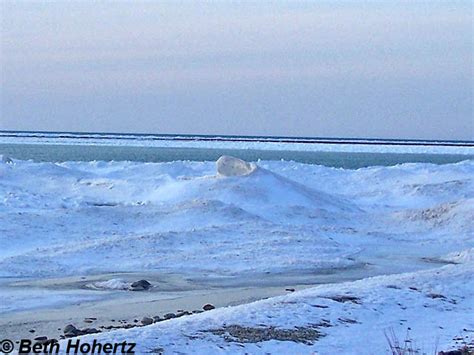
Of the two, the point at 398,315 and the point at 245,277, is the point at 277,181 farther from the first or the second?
the point at 398,315

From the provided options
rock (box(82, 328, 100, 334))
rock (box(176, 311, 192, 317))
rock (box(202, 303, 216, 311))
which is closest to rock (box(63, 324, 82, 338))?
rock (box(82, 328, 100, 334))

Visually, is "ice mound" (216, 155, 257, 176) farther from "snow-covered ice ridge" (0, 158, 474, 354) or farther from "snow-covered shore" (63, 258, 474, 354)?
"snow-covered shore" (63, 258, 474, 354)

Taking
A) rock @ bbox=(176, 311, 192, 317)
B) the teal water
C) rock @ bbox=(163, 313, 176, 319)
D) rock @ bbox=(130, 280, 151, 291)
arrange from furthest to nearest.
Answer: the teal water
rock @ bbox=(130, 280, 151, 291)
rock @ bbox=(176, 311, 192, 317)
rock @ bbox=(163, 313, 176, 319)

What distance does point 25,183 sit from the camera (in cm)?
2967

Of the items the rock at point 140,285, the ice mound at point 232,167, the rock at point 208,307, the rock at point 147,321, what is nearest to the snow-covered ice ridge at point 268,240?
the ice mound at point 232,167

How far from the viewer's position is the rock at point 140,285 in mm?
13867

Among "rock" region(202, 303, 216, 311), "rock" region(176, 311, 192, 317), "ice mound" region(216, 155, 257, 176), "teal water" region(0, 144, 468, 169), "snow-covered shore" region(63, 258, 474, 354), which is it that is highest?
"teal water" region(0, 144, 468, 169)

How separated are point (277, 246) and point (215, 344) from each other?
959 centimetres

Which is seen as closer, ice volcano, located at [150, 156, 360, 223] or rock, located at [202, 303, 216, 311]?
rock, located at [202, 303, 216, 311]

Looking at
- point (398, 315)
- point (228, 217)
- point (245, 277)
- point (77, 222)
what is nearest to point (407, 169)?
point (228, 217)

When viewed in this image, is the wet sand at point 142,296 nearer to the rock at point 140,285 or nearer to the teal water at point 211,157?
the rock at point 140,285

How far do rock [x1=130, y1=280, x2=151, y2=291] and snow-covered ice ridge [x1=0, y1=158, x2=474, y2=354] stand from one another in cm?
183

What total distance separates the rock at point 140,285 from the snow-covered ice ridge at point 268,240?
6.02ft

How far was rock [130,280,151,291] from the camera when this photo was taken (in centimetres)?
1387
